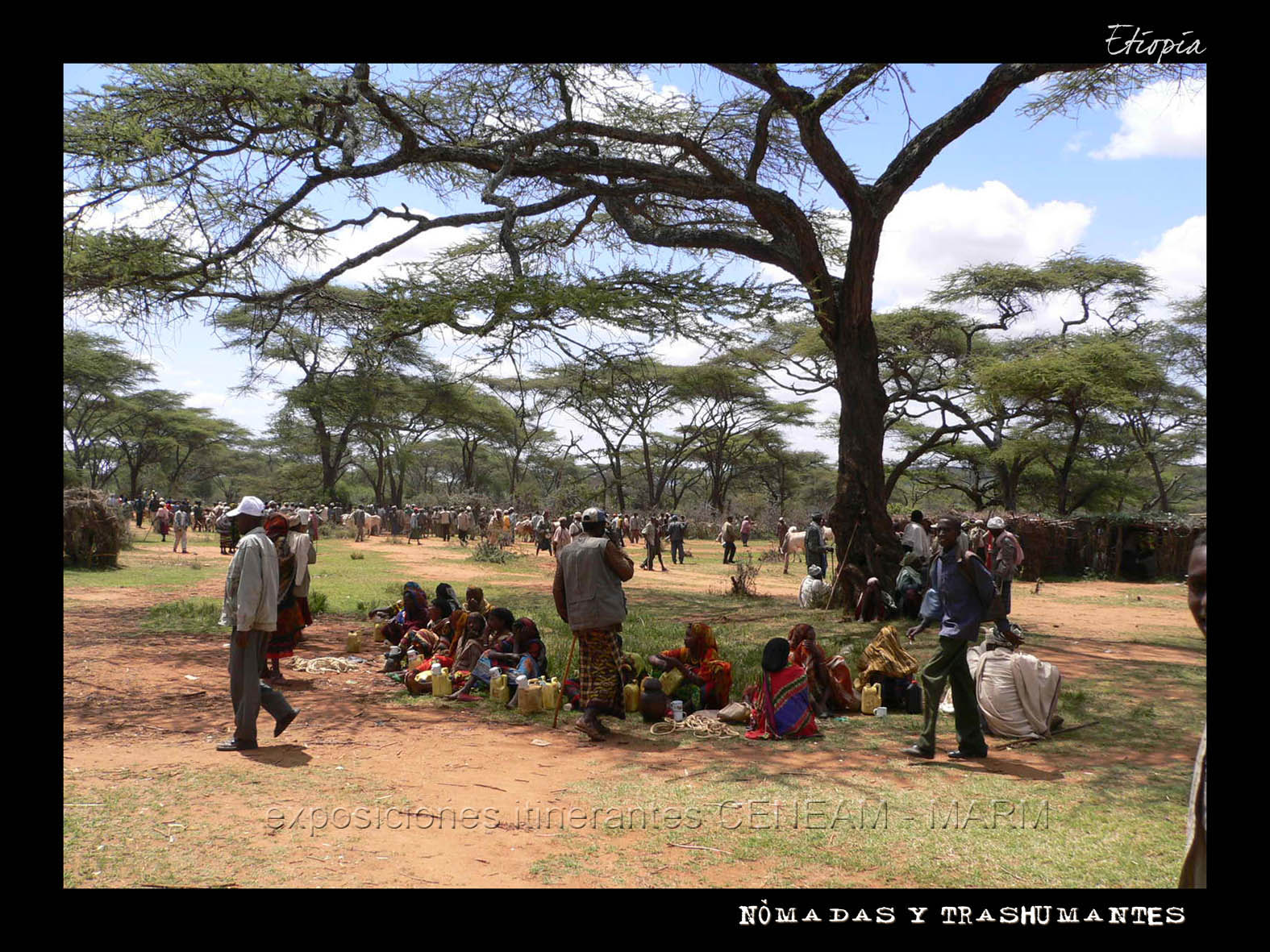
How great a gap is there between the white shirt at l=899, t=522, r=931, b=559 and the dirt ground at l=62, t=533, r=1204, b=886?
10.0 ft

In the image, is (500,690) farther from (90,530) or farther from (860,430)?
(90,530)

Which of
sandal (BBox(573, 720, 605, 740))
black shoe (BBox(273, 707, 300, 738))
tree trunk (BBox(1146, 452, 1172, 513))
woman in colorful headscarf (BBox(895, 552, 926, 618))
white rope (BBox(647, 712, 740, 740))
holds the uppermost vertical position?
tree trunk (BBox(1146, 452, 1172, 513))

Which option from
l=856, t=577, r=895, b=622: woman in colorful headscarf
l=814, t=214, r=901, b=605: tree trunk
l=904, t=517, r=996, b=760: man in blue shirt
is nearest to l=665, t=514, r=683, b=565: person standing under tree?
l=814, t=214, r=901, b=605: tree trunk

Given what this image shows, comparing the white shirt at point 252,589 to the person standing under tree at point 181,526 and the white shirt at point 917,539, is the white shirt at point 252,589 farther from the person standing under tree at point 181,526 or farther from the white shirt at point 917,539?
the person standing under tree at point 181,526

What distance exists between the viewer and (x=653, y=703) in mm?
6770

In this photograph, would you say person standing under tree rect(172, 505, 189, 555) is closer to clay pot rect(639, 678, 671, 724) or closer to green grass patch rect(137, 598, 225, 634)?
green grass patch rect(137, 598, 225, 634)

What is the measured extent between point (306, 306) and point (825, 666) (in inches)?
388

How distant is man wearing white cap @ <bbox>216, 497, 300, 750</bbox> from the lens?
18.2ft

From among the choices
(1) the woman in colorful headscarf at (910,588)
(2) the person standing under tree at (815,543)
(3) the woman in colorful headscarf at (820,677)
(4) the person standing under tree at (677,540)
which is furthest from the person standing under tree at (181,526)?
(3) the woman in colorful headscarf at (820,677)

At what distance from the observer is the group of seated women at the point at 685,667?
20.8ft

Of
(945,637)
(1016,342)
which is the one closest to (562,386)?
(1016,342)

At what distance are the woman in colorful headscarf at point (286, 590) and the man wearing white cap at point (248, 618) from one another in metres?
1.58

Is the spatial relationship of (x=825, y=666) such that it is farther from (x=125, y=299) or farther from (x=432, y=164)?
(x=125, y=299)

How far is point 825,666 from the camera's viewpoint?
23.3ft
